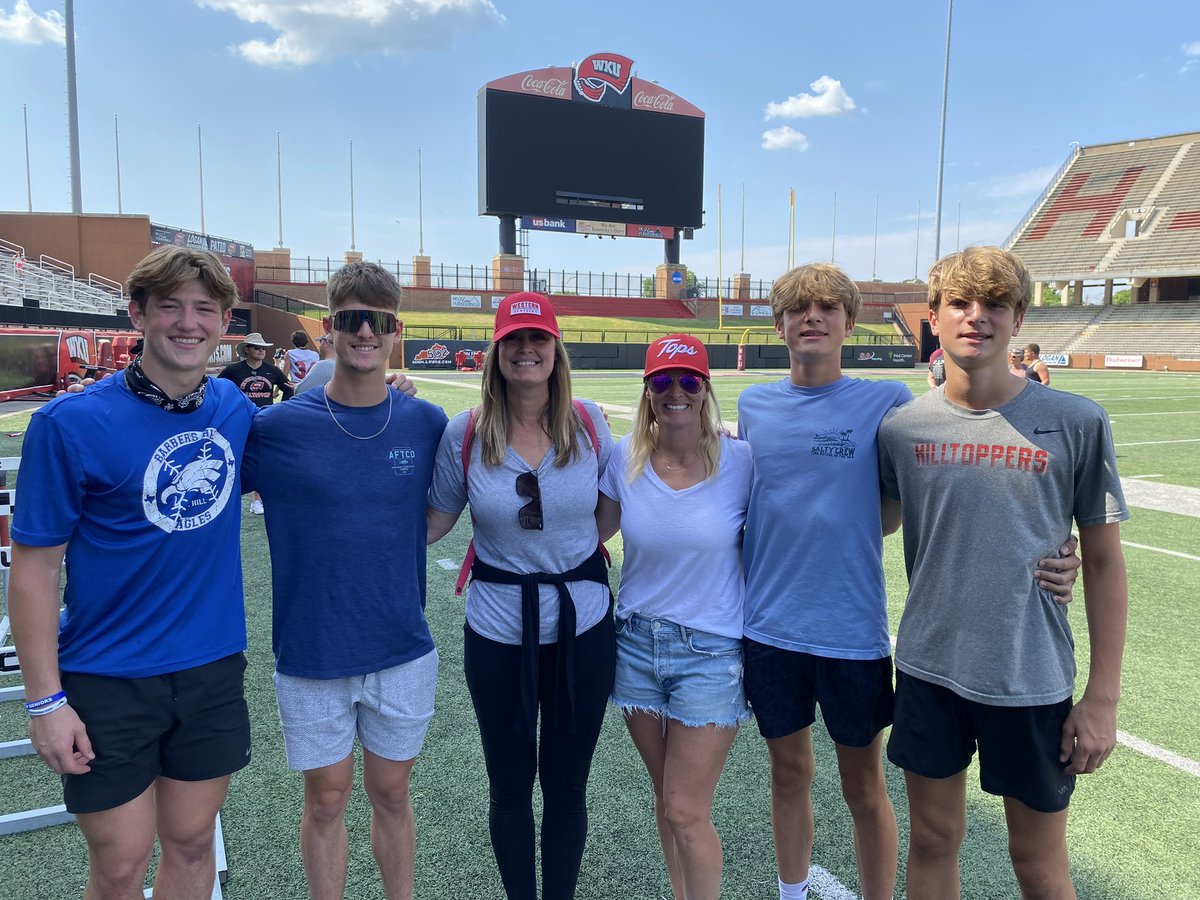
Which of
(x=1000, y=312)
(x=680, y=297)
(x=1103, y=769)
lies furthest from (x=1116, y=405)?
(x=680, y=297)

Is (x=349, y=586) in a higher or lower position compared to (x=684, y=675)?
higher

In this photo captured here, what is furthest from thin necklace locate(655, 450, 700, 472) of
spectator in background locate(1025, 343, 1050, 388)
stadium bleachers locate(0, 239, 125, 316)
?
stadium bleachers locate(0, 239, 125, 316)

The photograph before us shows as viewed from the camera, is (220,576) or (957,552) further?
(220,576)

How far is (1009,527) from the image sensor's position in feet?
6.12

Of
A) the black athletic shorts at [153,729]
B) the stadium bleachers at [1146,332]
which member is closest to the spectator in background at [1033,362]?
the black athletic shorts at [153,729]

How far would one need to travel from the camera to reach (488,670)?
228cm

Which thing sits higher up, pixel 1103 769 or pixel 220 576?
pixel 220 576

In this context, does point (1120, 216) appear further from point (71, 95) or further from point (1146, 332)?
point (71, 95)

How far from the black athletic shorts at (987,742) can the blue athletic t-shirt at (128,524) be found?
5.98 ft

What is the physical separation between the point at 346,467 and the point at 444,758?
5.83 ft

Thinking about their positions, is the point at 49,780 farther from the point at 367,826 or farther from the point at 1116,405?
the point at 1116,405

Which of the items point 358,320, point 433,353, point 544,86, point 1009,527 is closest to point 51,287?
point 433,353

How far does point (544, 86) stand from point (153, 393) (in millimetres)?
45865

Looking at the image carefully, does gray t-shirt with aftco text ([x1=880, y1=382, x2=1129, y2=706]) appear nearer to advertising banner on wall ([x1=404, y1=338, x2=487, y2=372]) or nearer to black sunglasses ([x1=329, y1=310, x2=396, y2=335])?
black sunglasses ([x1=329, y1=310, x2=396, y2=335])
